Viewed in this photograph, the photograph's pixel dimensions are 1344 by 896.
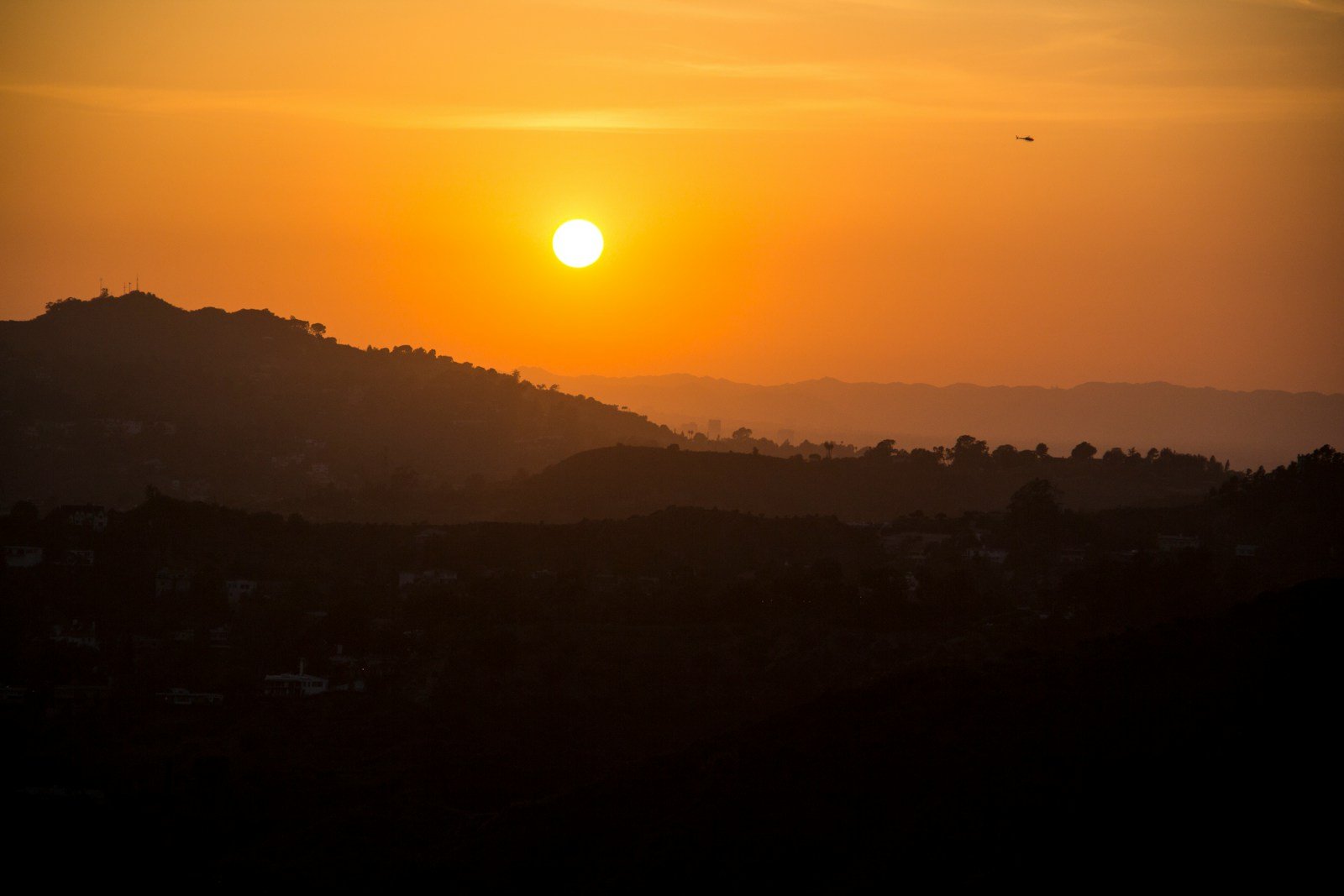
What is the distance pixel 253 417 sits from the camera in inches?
4530

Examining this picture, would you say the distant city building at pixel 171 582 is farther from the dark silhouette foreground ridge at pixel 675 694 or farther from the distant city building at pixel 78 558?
the distant city building at pixel 78 558

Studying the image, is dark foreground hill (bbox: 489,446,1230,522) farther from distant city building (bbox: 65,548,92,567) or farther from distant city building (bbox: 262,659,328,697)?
distant city building (bbox: 262,659,328,697)

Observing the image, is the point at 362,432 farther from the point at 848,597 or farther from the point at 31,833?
the point at 31,833

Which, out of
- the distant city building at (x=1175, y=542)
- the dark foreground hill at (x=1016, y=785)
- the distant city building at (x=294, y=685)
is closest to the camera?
the dark foreground hill at (x=1016, y=785)

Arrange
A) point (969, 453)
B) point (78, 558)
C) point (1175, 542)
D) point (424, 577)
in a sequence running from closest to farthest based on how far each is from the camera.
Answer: point (78, 558) < point (424, 577) < point (1175, 542) < point (969, 453)

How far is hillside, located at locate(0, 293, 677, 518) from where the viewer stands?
10044cm

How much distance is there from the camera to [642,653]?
4847cm

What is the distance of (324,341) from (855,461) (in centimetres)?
5715

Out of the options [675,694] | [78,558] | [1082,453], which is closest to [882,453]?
[1082,453]

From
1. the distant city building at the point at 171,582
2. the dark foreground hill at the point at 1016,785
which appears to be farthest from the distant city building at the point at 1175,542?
the distant city building at the point at 171,582

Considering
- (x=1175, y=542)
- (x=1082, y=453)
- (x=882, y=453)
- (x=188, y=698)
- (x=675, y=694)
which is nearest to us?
(x=188, y=698)

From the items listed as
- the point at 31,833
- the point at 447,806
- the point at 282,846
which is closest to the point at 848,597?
the point at 447,806

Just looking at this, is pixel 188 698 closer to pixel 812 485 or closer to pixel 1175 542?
pixel 1175 542

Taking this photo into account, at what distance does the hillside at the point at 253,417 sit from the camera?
100438 mm
